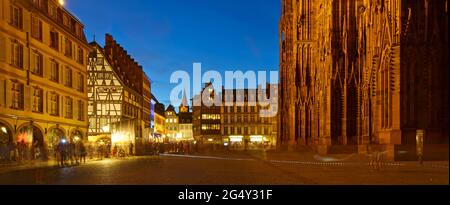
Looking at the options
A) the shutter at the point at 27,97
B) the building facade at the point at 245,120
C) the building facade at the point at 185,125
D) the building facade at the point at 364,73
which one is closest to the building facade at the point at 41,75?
the shutter at the point at 27,97

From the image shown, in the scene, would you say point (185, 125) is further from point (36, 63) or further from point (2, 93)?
point (2, 93)

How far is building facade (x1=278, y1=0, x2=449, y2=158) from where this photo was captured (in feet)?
85.7

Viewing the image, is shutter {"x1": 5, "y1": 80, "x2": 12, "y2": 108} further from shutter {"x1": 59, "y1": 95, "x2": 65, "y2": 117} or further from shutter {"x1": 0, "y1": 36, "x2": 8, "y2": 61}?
shutter {"x1": 59, "y1": 95, "x2": 65, "y2": 117}

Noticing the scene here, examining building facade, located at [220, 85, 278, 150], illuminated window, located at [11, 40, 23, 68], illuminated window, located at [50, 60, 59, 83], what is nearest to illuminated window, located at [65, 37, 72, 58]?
illuminated window, located at [50, 60, 59, 83]

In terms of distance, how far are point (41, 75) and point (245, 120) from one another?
90110 mm

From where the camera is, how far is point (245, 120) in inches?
4899

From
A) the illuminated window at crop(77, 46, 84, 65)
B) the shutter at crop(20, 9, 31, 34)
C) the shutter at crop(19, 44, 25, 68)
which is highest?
the shutter at crop(20, 9, 31, 34)

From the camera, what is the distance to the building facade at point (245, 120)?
4865 inches

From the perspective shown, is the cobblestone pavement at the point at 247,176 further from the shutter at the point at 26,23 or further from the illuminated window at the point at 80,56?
the illuminated window at the point at 80,56

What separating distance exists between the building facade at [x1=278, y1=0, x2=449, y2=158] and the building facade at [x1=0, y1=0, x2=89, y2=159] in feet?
65.0

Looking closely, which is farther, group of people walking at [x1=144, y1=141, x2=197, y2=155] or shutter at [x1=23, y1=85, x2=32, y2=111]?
group of people walking at [x1=144, y1=141, x2=197, y2=155]

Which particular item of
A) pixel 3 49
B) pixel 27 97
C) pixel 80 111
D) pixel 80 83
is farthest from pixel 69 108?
pixel 3 49
